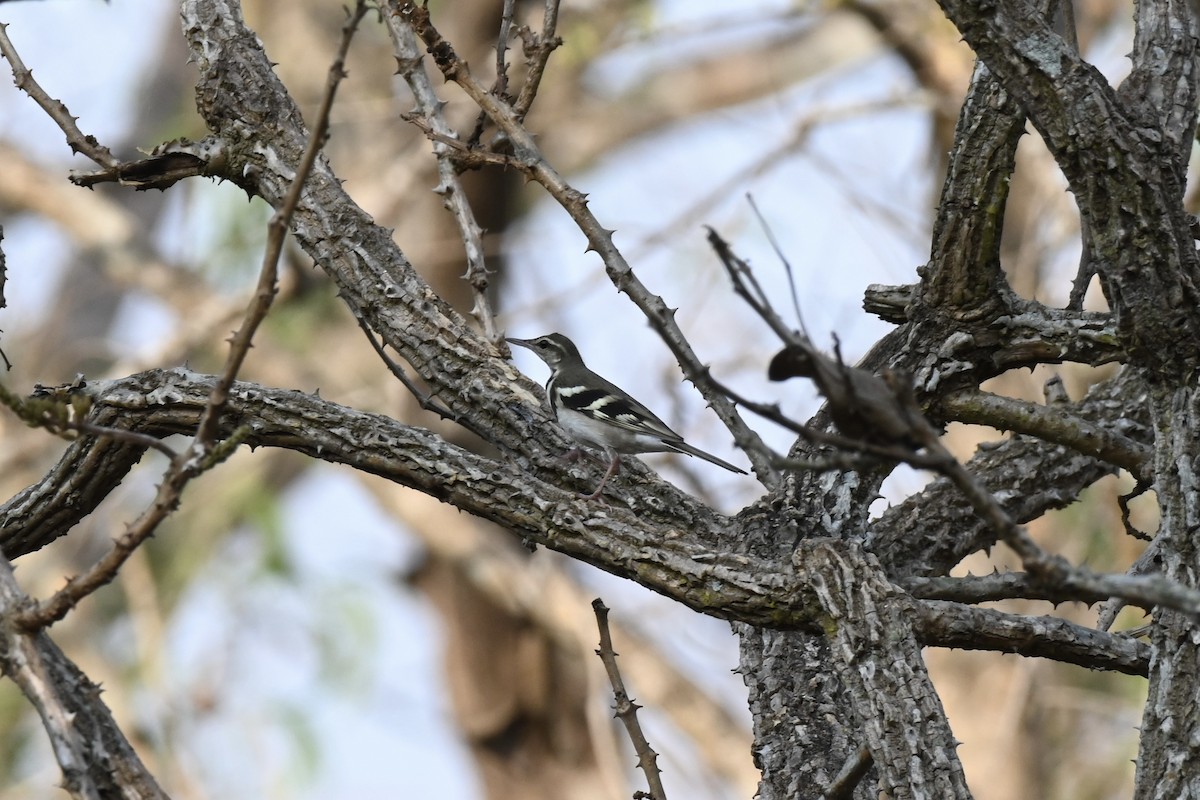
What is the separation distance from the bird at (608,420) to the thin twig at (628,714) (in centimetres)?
129

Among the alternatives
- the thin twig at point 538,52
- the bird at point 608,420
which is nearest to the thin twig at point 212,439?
the thin twig at point 538,52

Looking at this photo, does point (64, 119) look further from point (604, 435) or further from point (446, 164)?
point (604, 435)

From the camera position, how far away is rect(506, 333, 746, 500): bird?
4.91m

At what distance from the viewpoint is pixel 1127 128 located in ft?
9.61

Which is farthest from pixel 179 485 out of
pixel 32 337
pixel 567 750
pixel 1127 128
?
pixel 567 750

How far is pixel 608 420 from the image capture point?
209 inches

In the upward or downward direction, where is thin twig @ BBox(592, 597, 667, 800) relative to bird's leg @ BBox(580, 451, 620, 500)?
downward

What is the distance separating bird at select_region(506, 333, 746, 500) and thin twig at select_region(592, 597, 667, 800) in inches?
50.8

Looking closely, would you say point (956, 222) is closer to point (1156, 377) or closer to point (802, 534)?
point (1156, 377)

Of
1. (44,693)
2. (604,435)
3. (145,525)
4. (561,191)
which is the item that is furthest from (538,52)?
(44,693)

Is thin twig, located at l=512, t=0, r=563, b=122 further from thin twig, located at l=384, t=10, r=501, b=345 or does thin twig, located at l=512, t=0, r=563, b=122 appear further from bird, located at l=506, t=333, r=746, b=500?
bird, located at l=506, t=333, r=746, b=500

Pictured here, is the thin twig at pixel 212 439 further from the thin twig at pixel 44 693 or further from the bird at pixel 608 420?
the bird at pixel 608 420

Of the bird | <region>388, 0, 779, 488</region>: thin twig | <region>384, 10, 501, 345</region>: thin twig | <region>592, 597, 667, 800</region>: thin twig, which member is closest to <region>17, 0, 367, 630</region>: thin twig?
<region>592, 597, 667, 800</region>: thin twig

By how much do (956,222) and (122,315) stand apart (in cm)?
1485
